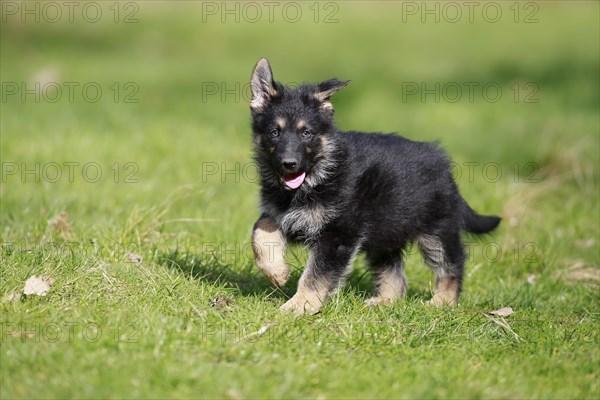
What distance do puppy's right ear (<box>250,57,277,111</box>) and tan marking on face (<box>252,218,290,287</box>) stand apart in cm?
82

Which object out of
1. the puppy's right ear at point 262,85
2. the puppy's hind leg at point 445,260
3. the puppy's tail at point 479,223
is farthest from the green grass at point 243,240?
the puppy's right ear at point 262,85

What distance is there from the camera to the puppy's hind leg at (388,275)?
584 centimetres

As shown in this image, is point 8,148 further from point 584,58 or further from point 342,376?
point 584,58

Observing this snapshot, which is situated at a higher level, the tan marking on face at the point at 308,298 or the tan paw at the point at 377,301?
the tan marking on face at the point at 308,298

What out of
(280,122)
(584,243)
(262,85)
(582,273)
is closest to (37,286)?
(280,122)

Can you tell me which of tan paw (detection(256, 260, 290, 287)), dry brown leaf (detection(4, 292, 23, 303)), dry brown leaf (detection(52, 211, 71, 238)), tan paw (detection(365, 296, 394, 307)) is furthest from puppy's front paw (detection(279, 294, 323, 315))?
dry brown leaf (detection(52, 211, 71, 238))

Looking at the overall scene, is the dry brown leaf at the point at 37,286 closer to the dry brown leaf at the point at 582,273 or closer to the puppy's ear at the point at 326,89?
the puppy's ear at the point at 326,89

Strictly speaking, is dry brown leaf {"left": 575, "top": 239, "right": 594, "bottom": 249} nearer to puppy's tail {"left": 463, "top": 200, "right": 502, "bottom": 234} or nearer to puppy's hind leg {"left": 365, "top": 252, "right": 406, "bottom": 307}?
puppy's tail {"left": 463, "top": 200, "right": 502, "bottom": 234}

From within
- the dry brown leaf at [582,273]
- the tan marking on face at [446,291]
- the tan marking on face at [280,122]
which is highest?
the tan marking on face at [280,122]

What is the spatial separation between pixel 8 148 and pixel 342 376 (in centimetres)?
572

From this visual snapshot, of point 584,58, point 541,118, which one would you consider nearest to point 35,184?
point 541,118

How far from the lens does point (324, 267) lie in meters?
5.11

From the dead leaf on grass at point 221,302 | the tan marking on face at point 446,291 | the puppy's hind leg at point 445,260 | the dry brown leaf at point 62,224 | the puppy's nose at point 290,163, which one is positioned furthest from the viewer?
the dry brown leaf at point 62,224

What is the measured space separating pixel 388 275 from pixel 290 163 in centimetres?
138
